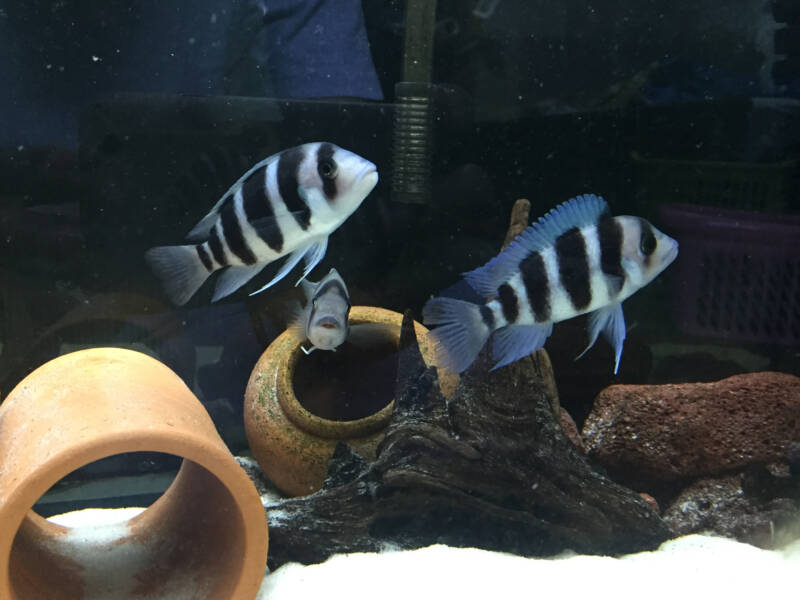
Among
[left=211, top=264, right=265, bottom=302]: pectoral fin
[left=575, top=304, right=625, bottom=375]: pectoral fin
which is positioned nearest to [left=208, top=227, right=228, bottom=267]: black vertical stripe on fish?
[left=211, top=264, right=265, bottom=302]: pectoral fin

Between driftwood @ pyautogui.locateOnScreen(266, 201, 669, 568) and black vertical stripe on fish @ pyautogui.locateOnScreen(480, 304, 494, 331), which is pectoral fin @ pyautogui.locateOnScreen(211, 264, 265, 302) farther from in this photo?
black vertical stripe on fish @ pyautogui.locateOnScreen(480, 304, 494, 331)

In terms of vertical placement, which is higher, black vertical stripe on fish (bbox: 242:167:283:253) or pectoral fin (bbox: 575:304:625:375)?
black vertical stripe on fish (bbox: 242:167:283:253)

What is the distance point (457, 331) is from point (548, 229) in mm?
513

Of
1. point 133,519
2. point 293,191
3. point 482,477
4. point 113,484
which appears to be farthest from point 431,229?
point 113,484

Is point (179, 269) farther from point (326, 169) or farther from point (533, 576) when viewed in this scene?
point (533, 576)

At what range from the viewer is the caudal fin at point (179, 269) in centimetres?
Answer: 256

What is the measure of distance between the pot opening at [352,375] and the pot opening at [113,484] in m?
0.91

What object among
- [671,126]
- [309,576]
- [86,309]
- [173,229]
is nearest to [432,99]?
[671,126]

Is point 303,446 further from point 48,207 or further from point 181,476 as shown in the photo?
point 48,207

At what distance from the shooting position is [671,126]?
10.3ft

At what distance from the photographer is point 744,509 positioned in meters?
2.70

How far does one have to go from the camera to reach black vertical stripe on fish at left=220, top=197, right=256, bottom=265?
2.32 m

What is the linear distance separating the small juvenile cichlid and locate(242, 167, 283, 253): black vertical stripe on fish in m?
0.40

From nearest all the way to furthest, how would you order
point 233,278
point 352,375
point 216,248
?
point 216,248 < point 233,278 < point 352,375
